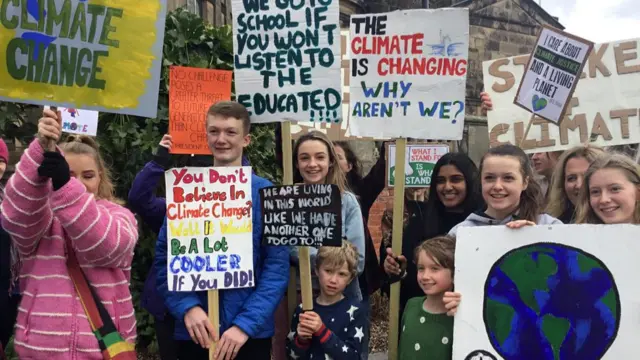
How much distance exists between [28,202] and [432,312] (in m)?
1.71

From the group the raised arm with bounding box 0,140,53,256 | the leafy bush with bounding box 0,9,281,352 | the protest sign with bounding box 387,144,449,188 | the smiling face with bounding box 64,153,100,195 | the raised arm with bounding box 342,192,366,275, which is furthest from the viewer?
the protest sign with bounding box 387,144,449,188

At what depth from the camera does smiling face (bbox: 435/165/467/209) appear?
3514 millimetres

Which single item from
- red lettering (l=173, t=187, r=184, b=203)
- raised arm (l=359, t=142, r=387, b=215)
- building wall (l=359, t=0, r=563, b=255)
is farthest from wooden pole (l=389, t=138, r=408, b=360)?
building wall (l=359, t=0, r=563, b=255)

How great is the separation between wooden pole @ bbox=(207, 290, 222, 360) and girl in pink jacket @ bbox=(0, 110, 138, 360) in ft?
1.17

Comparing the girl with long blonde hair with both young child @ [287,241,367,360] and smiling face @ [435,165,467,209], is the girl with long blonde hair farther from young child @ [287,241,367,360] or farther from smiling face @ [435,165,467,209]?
young child @ [287,241,367,360]

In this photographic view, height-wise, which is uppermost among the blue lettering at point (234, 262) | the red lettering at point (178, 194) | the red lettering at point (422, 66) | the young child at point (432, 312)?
the red lettering at point (422, 66)

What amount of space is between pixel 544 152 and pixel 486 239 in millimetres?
2401

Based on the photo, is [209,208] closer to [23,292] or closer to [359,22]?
[23,292]

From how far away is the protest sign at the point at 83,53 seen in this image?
2395 mm

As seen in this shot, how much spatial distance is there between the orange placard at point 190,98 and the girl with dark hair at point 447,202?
1295 millimetres

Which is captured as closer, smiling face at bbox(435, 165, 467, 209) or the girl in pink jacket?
the girl in pink jacket

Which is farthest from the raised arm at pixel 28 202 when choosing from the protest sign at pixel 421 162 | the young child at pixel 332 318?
the protest sign at pixel 421 162

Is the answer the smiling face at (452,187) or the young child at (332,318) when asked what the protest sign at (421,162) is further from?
the young child at (332,318)

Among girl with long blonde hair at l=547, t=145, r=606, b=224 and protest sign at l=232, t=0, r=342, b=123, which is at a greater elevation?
protest sign at l=232, t=0, r=342, b=123
